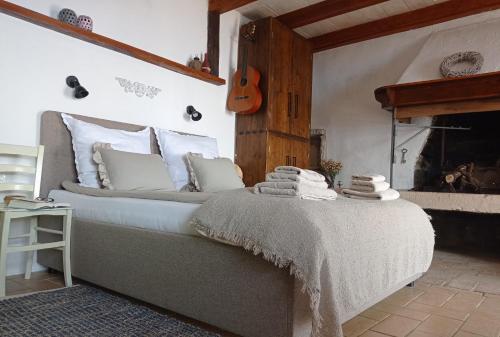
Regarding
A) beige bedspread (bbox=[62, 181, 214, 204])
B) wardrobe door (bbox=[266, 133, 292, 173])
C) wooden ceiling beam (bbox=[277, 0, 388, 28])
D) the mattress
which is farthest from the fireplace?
the mattress

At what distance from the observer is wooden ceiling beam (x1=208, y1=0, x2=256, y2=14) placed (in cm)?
373

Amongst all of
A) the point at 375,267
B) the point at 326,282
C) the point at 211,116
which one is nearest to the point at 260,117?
the point at 211,116

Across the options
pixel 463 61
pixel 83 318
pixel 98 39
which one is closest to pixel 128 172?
pixel 83 318

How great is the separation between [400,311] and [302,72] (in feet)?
11.0

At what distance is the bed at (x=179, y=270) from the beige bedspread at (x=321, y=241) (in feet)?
0.28

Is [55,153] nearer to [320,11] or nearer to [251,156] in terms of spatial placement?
[251,156]

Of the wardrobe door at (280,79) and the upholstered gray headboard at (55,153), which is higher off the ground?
the wardrobe door at (280,79)

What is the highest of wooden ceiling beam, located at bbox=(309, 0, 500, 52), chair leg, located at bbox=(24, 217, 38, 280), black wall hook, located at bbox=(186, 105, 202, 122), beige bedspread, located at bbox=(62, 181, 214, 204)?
wooden ceiling beam, located at bbox=(309, 0, 500, 52)

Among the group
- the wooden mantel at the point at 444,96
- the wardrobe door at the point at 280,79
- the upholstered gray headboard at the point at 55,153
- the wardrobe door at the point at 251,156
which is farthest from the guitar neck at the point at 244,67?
the upholstered gray headboard at the point at 55,153

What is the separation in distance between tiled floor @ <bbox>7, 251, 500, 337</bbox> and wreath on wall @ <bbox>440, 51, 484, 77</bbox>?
2.04m

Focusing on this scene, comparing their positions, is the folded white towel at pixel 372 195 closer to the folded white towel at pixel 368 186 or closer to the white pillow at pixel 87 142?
the folded white towel at pixel 368 186

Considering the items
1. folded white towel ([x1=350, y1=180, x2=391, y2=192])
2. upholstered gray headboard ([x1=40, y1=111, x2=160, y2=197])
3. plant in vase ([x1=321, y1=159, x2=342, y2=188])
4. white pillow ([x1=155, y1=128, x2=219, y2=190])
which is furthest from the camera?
plant in vase ([x1=321, y1=159, x2=342, y2=188])

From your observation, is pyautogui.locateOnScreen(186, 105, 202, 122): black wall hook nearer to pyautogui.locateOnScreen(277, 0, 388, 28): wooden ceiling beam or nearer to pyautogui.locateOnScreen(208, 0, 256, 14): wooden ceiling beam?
pyautogui.locateOnScreen(208, 0, 256, 14): wooden ceiling beam

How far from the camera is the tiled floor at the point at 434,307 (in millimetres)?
1688
